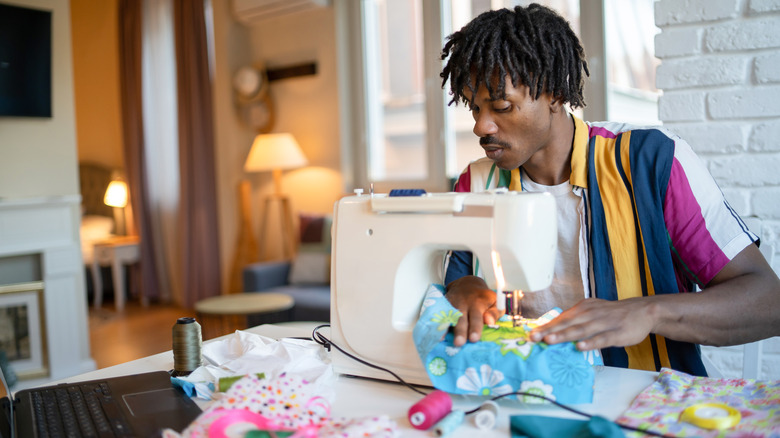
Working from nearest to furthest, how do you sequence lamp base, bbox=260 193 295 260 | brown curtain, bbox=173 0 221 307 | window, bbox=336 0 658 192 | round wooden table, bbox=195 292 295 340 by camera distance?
1. window, bbox=336 0 658 192
2. round wooden table, bbox=195 292 295 340
3. lamp base, bbox=260 193 295 260
4. brown curtain, bbox=173 0 221 307

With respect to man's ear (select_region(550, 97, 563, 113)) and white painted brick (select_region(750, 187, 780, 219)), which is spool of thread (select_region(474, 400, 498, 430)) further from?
white painted brick (select_region(750, 187, 780, 219))

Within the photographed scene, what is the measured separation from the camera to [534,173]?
1.37m

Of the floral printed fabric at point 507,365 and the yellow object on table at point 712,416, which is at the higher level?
the floral printed fabric at point 507,365

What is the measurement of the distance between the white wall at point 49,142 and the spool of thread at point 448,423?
3.24 m

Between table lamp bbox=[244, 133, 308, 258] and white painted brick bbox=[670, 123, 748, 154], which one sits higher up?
table lamp bbox=[244, 133, 308, 258]

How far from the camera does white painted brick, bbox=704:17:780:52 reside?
148 cm

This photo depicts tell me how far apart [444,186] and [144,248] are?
9.33ft

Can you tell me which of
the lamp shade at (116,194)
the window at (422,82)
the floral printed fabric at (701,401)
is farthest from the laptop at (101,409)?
the lamp shade at (116,194)

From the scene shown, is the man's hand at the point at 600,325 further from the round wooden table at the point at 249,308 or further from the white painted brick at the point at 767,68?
the round wooden table at the point at 249,308

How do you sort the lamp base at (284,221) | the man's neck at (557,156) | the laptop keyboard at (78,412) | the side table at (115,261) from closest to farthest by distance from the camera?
the laptop keyboard at (78,412) < the man's neck at (557,156) < the lamp base at (284,221) < the side table at (115,261)

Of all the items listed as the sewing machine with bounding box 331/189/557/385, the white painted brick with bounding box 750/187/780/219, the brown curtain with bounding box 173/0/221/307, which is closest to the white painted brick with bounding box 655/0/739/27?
the white painted brick with bounding box 750/187/780/219

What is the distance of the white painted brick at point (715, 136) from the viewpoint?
60.0 inches

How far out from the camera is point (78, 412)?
935 mm

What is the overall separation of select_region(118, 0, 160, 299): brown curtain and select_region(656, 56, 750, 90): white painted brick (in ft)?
15.2
